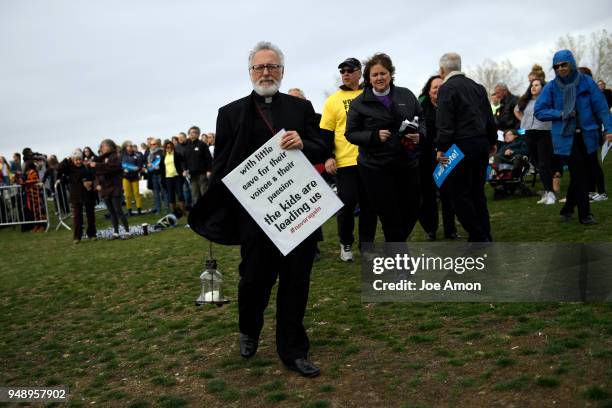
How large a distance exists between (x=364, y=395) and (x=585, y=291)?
226cm

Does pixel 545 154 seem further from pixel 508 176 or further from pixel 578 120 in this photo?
pixel 578 120

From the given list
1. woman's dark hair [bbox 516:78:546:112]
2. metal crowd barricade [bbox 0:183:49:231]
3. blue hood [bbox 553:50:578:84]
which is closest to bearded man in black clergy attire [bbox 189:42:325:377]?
blue hood [bbox 553:50:578:84]

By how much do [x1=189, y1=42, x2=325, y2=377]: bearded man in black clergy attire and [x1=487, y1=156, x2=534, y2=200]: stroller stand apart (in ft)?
27.9

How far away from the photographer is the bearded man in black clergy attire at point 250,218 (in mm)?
4484

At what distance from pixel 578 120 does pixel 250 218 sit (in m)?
5.21

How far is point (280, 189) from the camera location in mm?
4414

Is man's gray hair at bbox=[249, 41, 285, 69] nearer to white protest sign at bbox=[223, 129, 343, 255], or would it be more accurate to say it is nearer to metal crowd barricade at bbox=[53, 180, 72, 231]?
white protest sign at bbox=[223, 129, 343, 255]

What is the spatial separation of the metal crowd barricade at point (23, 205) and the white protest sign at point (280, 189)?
1618 cm

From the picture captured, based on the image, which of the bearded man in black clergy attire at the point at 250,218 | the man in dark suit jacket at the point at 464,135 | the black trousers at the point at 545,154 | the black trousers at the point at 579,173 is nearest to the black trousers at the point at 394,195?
the man in dark suit jacket at the point at 464,135

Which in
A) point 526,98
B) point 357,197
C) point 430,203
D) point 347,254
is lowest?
point 347,254

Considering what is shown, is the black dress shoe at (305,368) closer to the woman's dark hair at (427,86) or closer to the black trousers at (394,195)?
the black trousers at (394,195)

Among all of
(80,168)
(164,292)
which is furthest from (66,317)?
(80,168)

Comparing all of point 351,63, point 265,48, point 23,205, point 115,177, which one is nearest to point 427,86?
point 351,63

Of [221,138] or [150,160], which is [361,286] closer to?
[221,138]
